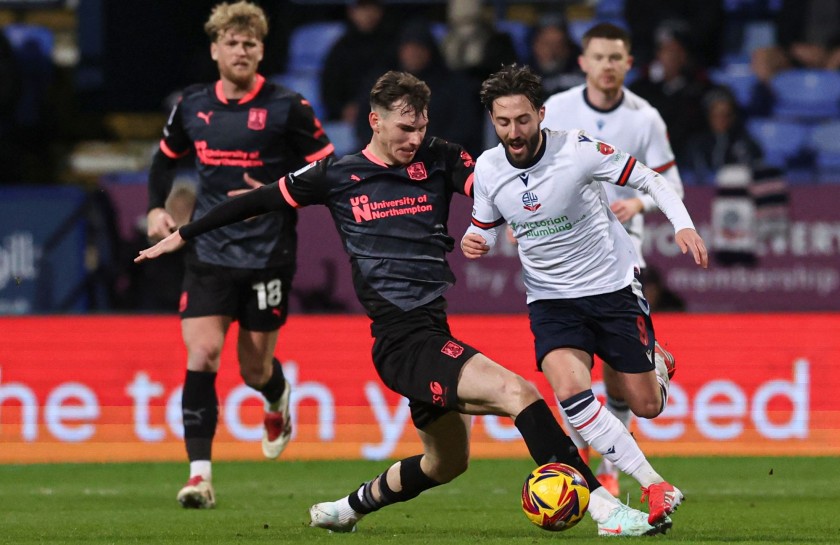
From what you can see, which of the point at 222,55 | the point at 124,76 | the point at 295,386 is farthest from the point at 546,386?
the point at 124,76

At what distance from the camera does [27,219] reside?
12469 mm

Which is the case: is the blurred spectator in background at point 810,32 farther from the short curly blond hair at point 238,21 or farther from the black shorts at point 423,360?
the black shorts at point 423,360

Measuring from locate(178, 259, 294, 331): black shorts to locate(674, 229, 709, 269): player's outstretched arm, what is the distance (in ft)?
9.70

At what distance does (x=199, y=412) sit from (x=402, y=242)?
2238mm

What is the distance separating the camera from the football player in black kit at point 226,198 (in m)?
8.22

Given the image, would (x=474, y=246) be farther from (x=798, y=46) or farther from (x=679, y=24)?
(x=798, y=46)

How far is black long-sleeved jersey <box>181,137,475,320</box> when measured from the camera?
6520 mm

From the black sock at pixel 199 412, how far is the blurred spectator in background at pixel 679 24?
7689 millimetres

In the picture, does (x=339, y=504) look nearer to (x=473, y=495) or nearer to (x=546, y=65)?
(x=473, y=495)

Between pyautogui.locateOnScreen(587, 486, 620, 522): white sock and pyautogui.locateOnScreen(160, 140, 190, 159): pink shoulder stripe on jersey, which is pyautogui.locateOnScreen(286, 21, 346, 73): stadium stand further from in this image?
pyautogui.locateOnScreen(587, 486, 620, 522): white sock

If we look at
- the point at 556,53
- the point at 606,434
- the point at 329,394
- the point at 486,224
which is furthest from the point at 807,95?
the point at 606,434

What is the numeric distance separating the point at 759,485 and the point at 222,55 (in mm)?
4097

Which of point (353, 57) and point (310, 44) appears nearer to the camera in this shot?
point (353, 57)

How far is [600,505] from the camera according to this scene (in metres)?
6.07
